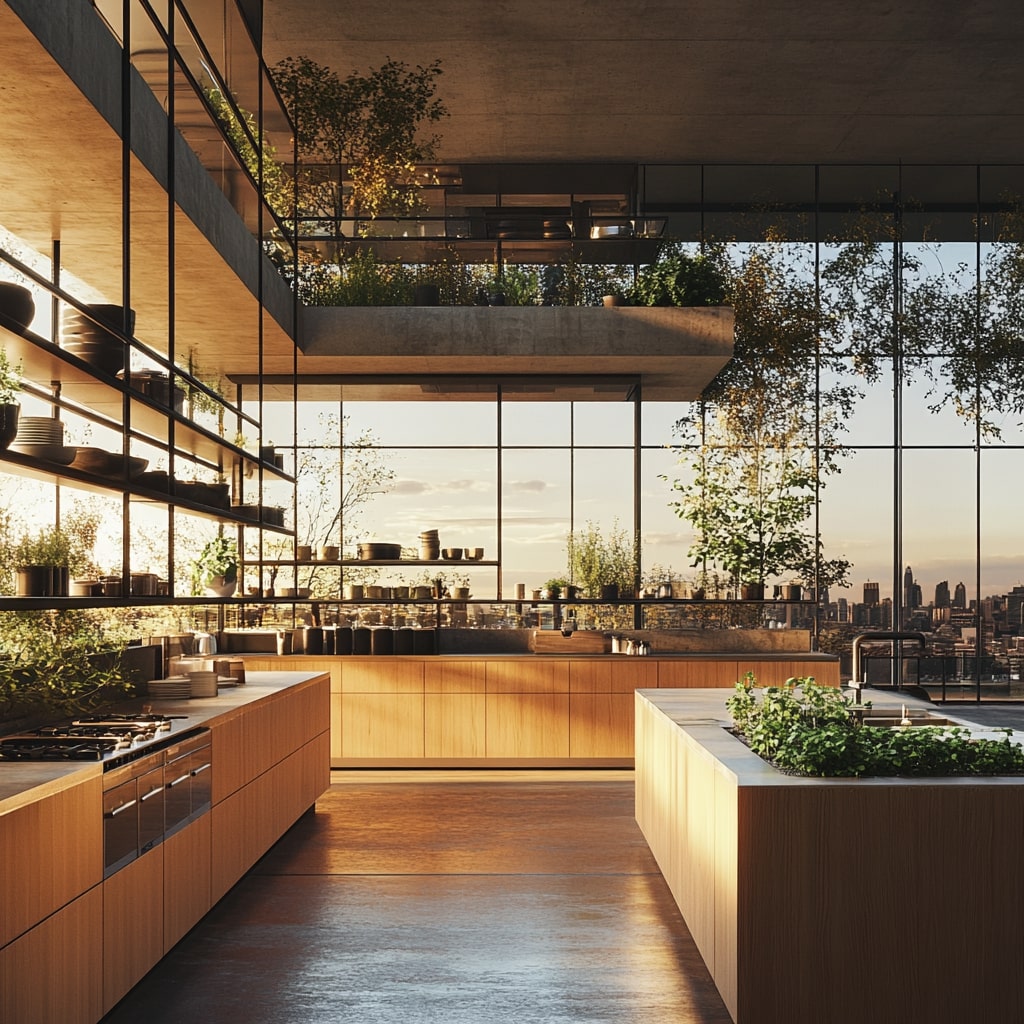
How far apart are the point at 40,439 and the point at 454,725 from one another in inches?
232

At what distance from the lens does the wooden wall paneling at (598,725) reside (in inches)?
382

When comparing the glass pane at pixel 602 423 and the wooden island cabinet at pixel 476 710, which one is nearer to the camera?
the wooden island cabinet at pixel 476 710

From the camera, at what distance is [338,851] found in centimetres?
695

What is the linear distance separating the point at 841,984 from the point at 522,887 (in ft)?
8.73

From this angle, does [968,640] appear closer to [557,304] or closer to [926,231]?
[926,231]

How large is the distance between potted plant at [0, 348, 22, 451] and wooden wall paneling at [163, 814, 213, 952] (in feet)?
5.57

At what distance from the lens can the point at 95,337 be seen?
16.2 ft

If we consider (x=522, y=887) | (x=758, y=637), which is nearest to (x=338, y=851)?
(x=522, y=887)

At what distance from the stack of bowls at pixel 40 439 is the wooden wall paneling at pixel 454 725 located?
571 centimetres

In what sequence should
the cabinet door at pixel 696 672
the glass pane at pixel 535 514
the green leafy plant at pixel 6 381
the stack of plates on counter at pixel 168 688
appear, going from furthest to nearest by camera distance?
the glass pane at pixel 535 514
the cabinet door at pixel 696 672
the stack of plates on counter at pixel 168 688
the green leafy plant at pixel 6 381

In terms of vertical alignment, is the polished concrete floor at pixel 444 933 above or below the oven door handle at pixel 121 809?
below

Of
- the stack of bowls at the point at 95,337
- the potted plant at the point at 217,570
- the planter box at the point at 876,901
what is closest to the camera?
the planter box at the point at 876,901

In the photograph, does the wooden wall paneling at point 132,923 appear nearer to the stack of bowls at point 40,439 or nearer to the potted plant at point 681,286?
the stack of bowls at point 40,439

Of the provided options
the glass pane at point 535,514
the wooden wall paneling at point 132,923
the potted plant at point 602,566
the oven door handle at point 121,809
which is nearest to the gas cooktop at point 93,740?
the oven door handle at point 121,809
